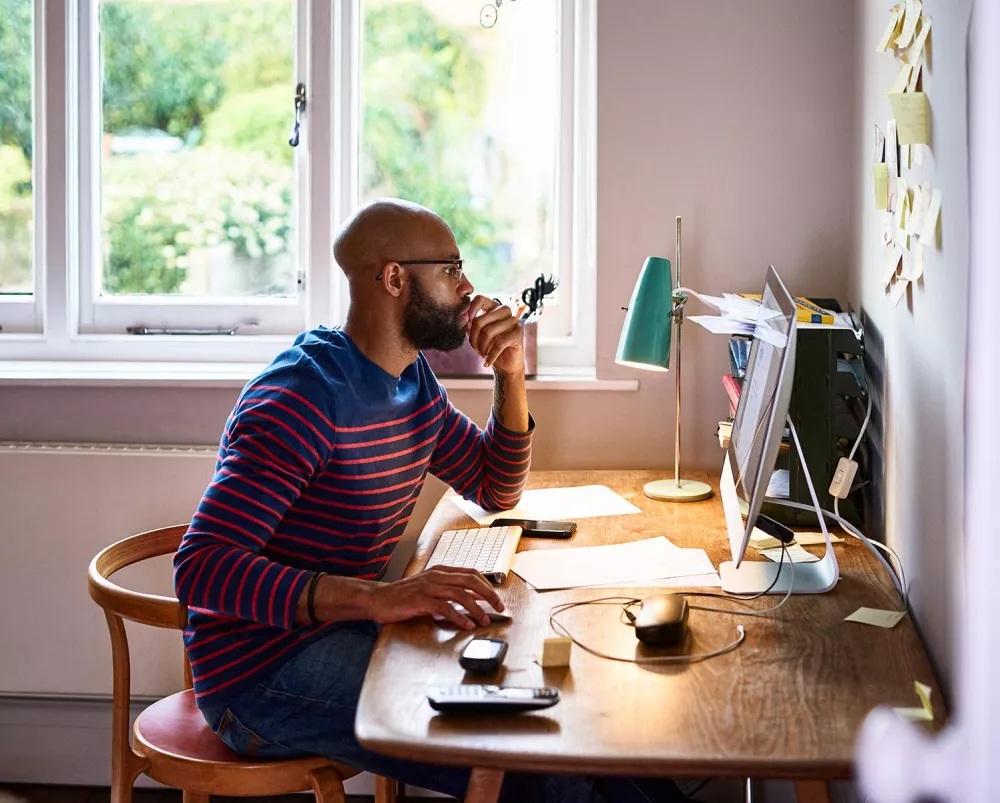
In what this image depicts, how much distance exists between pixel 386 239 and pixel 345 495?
1.44 ft

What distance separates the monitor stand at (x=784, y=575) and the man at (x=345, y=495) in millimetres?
357

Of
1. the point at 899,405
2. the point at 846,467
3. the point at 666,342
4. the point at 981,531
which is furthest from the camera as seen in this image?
the point at 666,342

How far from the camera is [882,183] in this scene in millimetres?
1709

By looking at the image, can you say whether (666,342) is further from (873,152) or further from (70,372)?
(70,372)

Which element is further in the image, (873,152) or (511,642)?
(873,152)

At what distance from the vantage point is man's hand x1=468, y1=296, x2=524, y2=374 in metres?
1.84

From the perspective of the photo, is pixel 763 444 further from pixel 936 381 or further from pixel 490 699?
pixel 490 699

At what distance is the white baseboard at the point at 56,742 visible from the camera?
250 cm

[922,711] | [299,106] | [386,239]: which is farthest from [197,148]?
[922,711]

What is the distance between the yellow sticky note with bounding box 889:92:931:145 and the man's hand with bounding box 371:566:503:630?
0.80 meters

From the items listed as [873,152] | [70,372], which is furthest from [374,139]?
[873,152]

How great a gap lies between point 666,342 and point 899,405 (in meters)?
0.59

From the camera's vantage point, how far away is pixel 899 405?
1.56m

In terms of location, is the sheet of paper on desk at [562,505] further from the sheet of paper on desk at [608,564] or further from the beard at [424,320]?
the beard at [424,320]
